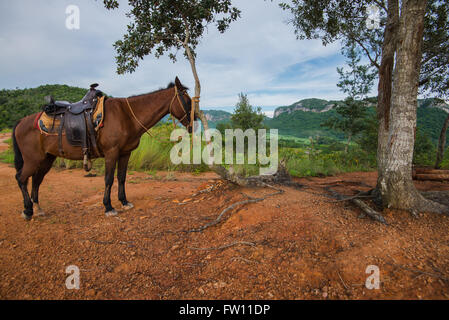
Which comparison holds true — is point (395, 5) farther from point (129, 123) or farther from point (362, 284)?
point (129, 123)

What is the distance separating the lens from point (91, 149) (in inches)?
132

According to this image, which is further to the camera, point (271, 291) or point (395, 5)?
point (395, 5)

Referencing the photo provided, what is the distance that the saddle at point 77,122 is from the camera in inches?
127

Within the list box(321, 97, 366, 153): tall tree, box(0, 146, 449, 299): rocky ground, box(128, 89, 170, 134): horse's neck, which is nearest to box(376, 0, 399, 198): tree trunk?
box(0, 146, 449, 299): rocky ground

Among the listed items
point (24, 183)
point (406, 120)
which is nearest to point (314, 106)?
point (406, 120)

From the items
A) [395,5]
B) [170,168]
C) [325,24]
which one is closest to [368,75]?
[325,24]

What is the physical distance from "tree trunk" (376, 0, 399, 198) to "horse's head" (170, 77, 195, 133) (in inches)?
124

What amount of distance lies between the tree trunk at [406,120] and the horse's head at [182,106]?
2.97 m

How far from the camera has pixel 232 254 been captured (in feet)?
7.27

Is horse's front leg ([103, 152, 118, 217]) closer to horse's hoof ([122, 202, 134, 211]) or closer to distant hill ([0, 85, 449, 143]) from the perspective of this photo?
horse's hoof ([122, 202, 134, 211])

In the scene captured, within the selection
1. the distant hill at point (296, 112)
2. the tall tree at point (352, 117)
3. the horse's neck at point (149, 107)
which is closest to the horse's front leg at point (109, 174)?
the horse's neck at point (149, 107)

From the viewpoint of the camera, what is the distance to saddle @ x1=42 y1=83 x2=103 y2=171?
3.22m

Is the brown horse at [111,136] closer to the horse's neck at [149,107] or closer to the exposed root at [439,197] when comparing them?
the horse's neck at [149,107]
